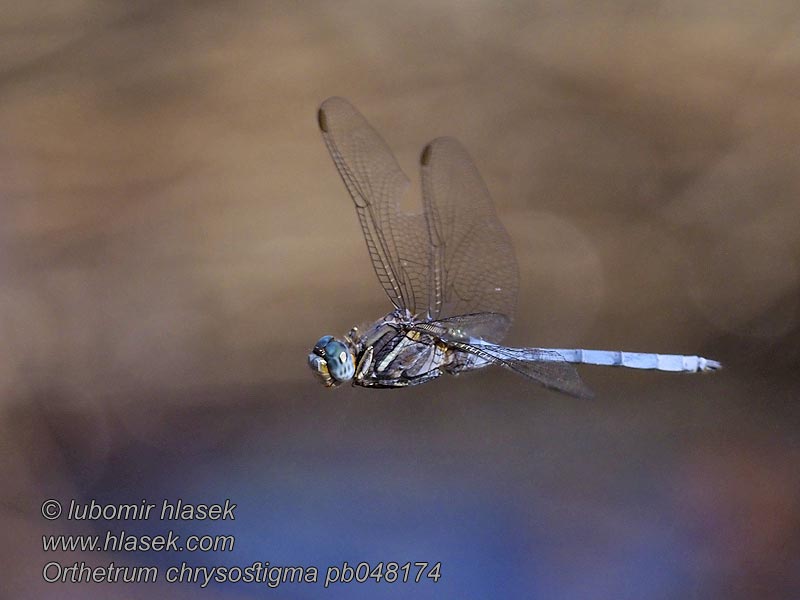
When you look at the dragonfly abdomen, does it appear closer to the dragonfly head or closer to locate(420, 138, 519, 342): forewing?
locate(420, 138, 519, 342): forewing

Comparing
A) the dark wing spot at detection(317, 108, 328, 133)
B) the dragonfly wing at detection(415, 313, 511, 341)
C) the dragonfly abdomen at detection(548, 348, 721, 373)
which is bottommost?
the dragonfly abdomen at detection(548, 348, 721, 373)

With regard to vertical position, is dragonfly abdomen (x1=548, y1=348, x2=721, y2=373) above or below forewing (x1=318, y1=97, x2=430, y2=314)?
below

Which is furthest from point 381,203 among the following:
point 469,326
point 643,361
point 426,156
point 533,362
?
point 643,361

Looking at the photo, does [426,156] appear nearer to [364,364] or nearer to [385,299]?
[364,364]

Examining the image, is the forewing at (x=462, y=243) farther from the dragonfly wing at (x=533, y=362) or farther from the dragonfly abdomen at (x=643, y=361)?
the dragonfly abdomen at (x=643, y=361)

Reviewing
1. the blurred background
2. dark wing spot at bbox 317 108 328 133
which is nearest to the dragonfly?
dark wing spot at bbox 317 108 328 133

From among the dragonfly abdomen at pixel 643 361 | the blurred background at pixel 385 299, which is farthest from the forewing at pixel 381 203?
the blurred background at pixel 385 299

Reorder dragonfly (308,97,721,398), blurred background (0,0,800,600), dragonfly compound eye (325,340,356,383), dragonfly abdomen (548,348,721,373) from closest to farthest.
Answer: dragonfly compound eye (325,340,356,383) → dragonfly (308,97,721,398) → dragonfly abdomen (548,348,721,373) → blurred background (0,0,800,600)
